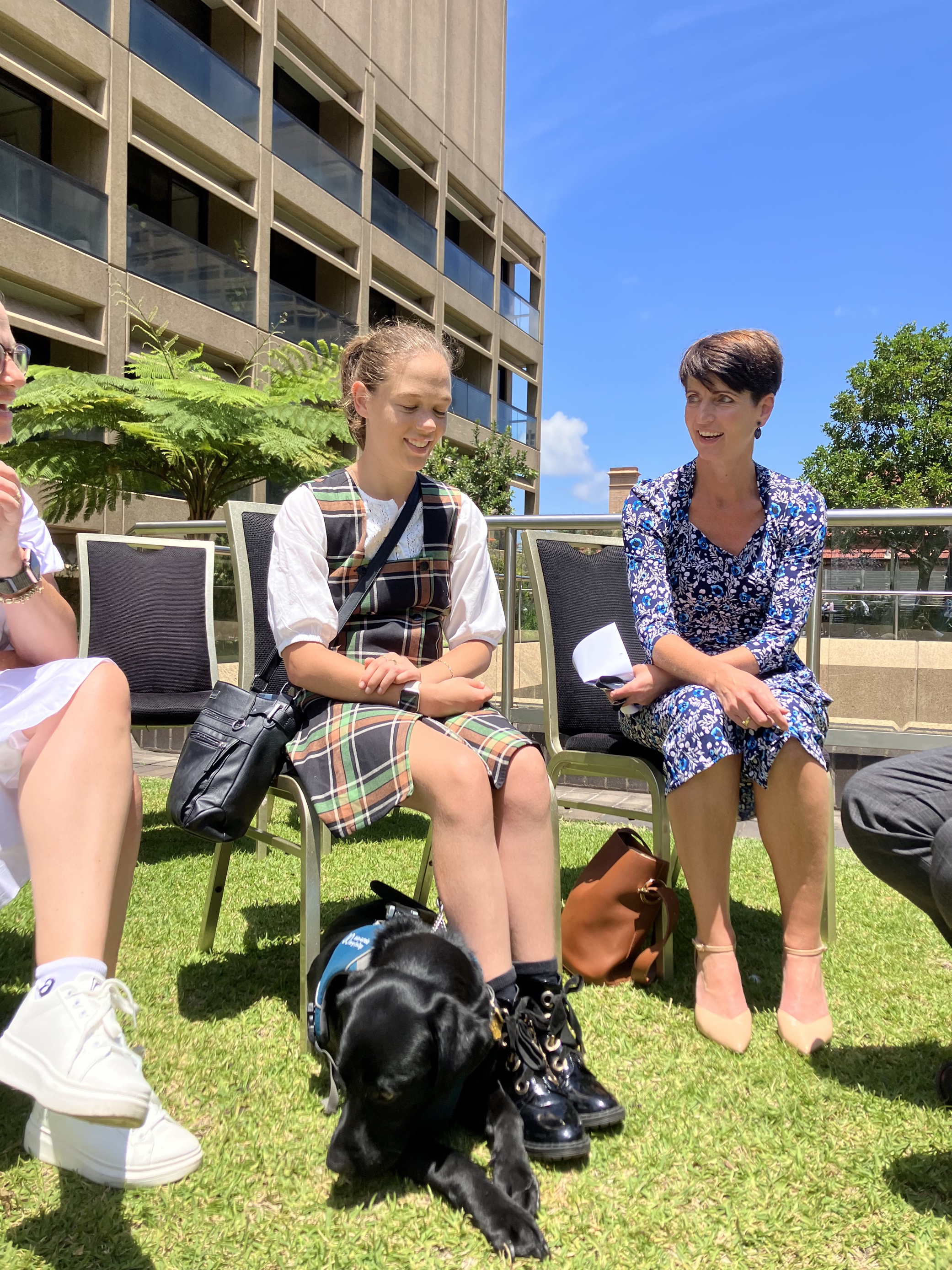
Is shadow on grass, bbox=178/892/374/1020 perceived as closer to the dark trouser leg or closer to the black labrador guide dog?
the black labrador guide dog

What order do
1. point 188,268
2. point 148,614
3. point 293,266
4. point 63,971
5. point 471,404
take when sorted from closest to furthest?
point 63,971 < point 148,614 < point 188,268 < point 293,266 < point 471,404

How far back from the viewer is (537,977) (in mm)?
1880

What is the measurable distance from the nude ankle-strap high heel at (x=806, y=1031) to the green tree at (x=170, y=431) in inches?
346

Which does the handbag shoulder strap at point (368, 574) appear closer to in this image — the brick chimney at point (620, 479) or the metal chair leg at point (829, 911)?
the metal chair leg at point (829, 911)

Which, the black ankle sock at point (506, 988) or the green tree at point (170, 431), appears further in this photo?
the green tree at point (170, 431)

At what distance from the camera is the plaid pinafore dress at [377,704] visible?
2043 mm

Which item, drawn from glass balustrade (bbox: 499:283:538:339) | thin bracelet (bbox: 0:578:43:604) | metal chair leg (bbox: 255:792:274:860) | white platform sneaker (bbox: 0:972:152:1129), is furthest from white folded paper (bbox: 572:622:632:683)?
glass balustrade (bbox: 499:283:538:339)

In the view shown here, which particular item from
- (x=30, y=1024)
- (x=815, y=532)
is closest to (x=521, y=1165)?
(x=30, y=1024)

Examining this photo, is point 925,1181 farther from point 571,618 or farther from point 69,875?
point 571,618

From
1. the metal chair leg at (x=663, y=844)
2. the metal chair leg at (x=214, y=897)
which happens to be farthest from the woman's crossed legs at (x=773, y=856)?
the metal chair leg at (x=214, y=897)

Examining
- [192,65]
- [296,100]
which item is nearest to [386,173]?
[296,100]

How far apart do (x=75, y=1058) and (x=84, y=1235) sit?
1.22 ft

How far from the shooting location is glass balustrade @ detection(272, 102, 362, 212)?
18938mm

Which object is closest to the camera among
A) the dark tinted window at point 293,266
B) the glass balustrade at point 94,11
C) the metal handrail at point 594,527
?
the metal handrail at point 594,527
